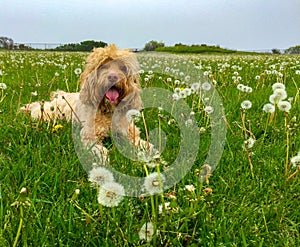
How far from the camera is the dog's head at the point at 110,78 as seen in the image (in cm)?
454

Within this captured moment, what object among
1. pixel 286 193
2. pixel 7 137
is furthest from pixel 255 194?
pixel 7 137

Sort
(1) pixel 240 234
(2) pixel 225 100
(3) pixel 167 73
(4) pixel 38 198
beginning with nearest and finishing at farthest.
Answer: (1) pixel 240 234 < (4) pixel 38 198 < (2) pixel 225 100 < (3) pixel 167 73

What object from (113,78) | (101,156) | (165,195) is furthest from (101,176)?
(113,78)

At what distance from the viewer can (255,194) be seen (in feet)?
8.67

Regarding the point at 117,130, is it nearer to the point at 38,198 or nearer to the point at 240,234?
the point at 38,198

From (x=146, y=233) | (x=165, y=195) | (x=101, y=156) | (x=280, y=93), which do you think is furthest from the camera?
(x=101, y=156)

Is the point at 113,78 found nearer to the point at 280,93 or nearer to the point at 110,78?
the point at 110,78

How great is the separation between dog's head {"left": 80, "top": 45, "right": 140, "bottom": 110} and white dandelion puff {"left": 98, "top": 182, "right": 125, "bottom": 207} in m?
2.85

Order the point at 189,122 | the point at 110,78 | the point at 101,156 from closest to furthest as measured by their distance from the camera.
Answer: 1. the point at 101,156
2. the point at 189,122
3. the point at 110,78

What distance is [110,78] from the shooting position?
14.8ft

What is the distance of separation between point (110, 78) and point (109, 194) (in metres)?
2.90

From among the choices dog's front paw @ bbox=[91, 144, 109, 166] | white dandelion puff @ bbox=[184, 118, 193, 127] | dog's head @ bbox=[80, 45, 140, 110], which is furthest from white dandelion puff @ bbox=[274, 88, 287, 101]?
dog's head @ bbox=[80, 45, 140, 110]

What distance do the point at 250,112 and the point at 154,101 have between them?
→ 4.36 feet

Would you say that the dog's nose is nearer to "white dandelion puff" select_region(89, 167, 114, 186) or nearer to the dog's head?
the dog's head
